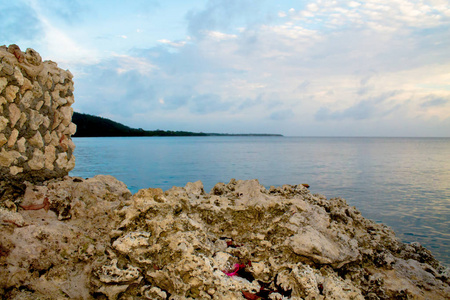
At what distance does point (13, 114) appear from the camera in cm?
376

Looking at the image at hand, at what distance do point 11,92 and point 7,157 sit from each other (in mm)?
807

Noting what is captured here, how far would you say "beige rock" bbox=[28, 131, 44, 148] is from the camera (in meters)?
4.11

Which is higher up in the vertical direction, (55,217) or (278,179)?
(55,217)

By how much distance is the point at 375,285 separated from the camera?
344 centimetres

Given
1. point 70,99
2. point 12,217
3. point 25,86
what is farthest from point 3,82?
point 12,217

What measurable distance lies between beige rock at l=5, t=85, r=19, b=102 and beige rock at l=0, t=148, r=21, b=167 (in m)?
0.64

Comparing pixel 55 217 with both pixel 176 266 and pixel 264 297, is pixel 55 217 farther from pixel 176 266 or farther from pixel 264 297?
pixel 264 297

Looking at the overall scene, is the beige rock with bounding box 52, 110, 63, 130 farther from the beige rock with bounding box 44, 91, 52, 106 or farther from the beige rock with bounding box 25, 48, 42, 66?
the beige rock with bounding box 25, 48, 42, 66

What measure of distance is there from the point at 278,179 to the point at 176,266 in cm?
1800

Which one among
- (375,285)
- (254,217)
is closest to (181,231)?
(254,217)

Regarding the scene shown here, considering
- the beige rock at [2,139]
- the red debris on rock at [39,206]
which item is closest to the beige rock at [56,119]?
the beige rock at [2,139]

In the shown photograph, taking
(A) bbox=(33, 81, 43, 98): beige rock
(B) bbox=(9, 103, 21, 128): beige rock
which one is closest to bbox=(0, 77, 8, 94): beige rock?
(B) bbox=(9, 103, 21, 128): beige rock

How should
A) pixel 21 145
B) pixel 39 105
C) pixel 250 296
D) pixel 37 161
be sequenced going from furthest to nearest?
pixel 39 105 < pixel 37 161 < pixel 21 145 < pixel 250 296

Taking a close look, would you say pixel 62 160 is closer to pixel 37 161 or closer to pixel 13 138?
pixel 37 161
